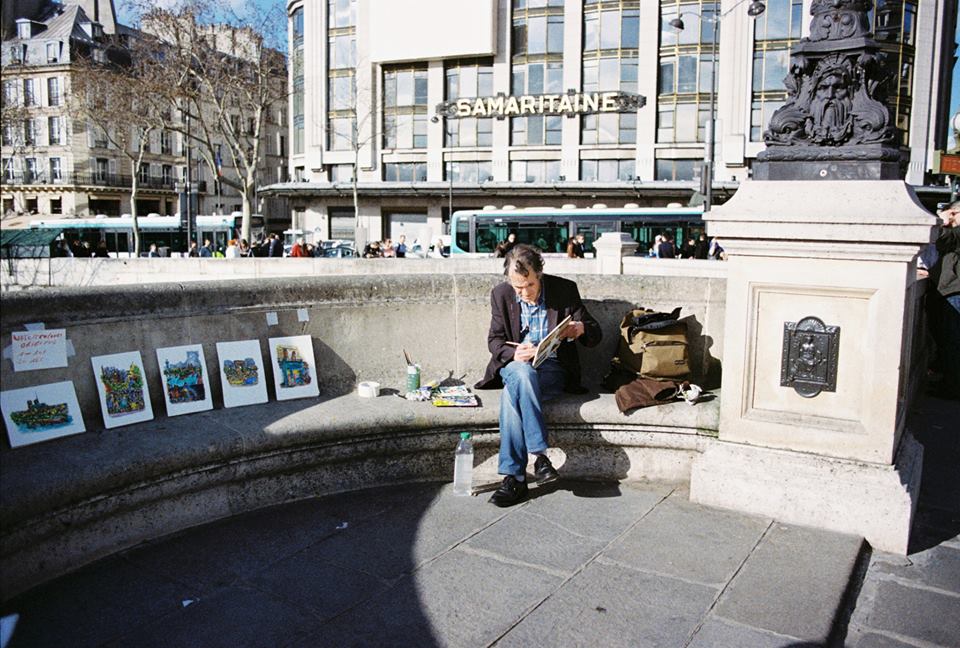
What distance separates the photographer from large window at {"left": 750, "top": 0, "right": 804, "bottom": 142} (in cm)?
4266

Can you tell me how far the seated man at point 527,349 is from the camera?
444 cm

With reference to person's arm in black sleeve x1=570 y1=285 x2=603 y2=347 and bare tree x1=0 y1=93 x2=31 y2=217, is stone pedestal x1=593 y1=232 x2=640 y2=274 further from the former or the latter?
bare tree x1=0 y1=93 x2=31 y2=217

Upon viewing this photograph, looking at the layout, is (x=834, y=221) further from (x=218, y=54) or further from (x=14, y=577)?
(x=218, y=54)

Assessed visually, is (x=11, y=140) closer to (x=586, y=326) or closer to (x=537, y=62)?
(x=586, y=326)

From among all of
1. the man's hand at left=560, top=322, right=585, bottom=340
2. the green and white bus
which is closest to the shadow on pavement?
the man's hand at left=560, top=322, right=585, bottom=340

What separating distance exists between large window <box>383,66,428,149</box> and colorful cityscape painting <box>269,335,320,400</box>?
46.9 meters

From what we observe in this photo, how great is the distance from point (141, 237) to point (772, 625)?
4312 centimetres

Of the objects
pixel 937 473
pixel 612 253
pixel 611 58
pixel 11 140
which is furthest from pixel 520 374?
pixel 611 58

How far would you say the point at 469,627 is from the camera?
3.07 metres

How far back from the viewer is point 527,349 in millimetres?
4668

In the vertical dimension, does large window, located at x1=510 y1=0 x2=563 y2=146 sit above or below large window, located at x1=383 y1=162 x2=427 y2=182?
above

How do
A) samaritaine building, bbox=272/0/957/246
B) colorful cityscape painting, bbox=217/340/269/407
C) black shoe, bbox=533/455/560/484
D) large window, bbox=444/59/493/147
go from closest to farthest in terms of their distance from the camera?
black shoe, bbox=533/455/560/484
colorful cityscape painting, bbox=217/340/269/407
samaritaine building, bbox=272/0/957/246
large window, bbox=444/59/493/147

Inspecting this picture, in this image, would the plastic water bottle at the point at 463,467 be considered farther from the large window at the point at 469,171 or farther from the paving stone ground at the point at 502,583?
the large window at the point at 469,171

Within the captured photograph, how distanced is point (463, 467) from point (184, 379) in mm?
1680
